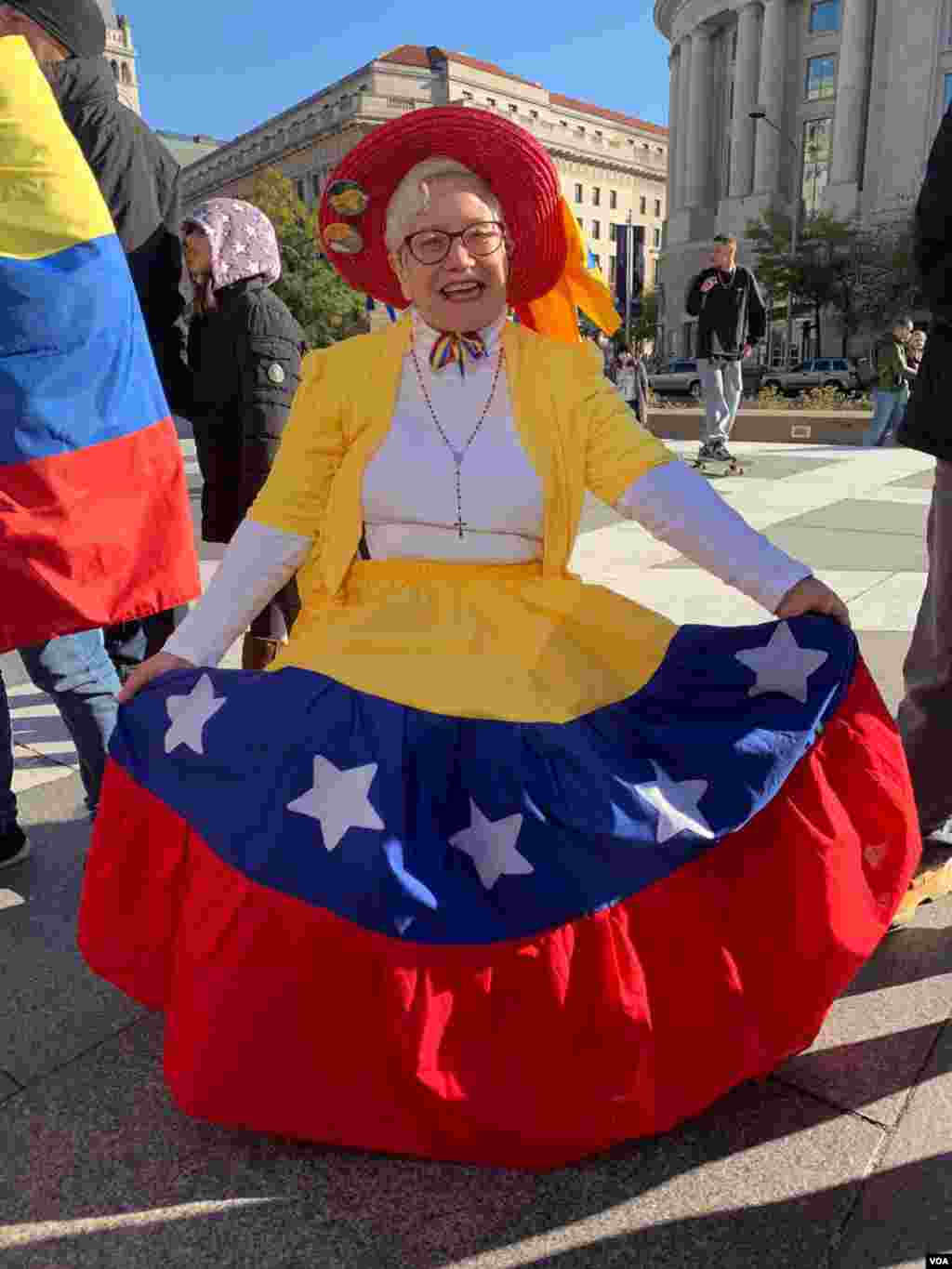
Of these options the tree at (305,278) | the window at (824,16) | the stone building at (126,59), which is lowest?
the tree at (305,278)

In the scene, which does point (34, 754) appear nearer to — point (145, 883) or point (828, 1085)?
point (145, 883)

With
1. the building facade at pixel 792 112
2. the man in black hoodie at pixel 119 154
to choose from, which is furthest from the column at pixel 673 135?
the man in black hoodie at pixel 119 154

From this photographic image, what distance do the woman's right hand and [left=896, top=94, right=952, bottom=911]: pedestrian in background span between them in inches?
64.5

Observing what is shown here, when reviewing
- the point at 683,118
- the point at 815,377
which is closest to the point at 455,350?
the point at 815,377

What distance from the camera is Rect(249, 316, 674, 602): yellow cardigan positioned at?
2.02 m

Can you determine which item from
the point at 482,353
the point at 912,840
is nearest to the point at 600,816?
the point at 912,840

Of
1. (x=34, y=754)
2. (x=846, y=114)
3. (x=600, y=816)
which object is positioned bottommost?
(x=34, y=754)

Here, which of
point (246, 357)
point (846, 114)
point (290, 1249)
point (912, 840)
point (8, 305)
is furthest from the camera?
point (846, 114)

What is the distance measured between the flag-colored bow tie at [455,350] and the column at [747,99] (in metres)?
58.2

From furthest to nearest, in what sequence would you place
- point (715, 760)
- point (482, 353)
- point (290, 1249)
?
point (482, 353), point (715, 760), point (290, 1249)

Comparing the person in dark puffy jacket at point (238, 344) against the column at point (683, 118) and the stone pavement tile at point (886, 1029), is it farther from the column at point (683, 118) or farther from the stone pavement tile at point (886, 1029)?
the column at point (683, 118)

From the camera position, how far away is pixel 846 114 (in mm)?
49406

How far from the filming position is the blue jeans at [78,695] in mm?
2543

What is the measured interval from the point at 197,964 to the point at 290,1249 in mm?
441
